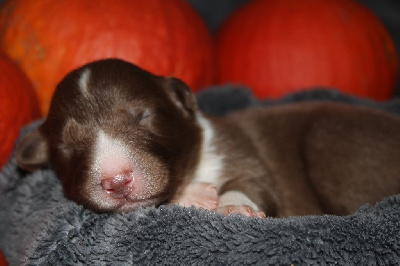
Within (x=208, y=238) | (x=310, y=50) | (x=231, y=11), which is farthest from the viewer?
(x=231, y=11)

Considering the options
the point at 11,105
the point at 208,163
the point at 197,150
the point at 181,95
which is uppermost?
the point at 181,95

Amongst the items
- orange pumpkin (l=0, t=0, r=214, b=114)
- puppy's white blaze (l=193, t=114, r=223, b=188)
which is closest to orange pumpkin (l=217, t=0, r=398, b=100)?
orange pumpkin (l=0, t=0, r=214, b=114)

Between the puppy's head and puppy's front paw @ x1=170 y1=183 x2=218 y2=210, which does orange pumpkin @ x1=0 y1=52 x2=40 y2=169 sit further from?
puppy's front paw @ x1=170 y1=183 x2=218 y2=210

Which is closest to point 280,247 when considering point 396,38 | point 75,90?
point 75,90

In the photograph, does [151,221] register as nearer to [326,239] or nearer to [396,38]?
[326,239]

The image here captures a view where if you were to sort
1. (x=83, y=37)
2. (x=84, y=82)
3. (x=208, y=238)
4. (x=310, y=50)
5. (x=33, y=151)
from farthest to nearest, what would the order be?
(x=310, y=50), (x=83, y=37), (x=33, y=151), (x=84, y=82), (x=208, y=238)

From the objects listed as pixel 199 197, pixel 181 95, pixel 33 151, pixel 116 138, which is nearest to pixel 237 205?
pixel 199 197

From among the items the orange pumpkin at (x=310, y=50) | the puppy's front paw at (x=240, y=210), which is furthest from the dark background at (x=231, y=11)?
the puppy's front paw at (x=240, y=210)

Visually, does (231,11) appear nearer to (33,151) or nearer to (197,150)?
(197,150)
